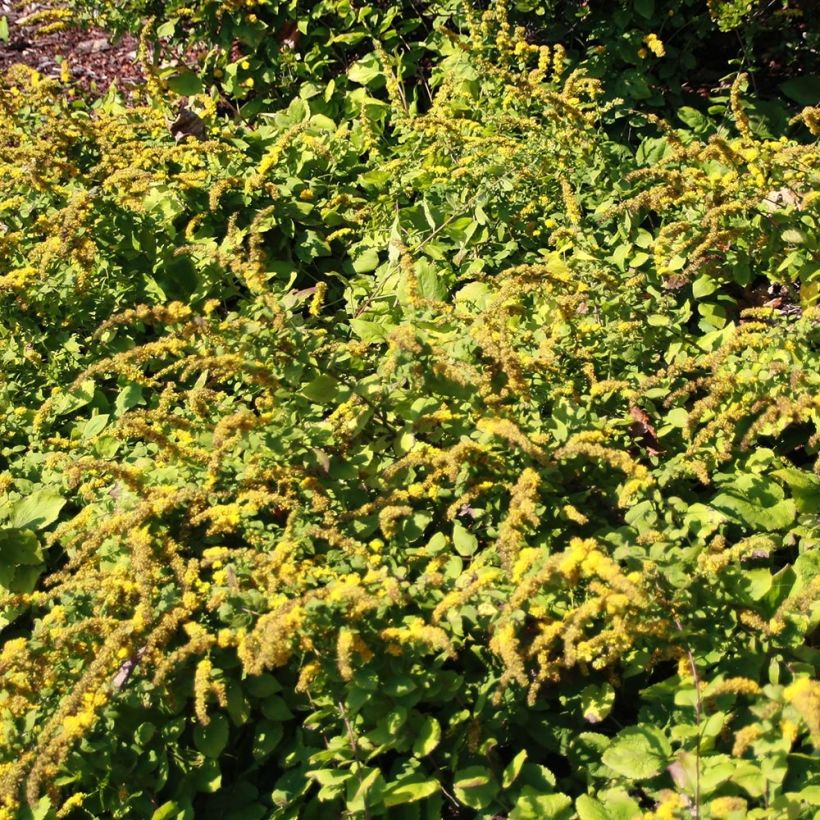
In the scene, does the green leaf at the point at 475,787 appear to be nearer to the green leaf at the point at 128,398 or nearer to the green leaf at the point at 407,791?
the green leaf at the point at 407,791

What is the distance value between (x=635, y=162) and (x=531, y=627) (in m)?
2.19

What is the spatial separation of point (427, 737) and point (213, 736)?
22.7 inches

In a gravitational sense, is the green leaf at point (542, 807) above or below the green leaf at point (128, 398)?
below

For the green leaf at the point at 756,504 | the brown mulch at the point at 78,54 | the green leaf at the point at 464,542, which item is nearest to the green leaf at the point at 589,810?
the green leaf at the point at 464,542

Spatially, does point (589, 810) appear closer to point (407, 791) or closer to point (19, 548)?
point (407, 791)

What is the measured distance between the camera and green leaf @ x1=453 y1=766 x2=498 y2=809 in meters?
2.44

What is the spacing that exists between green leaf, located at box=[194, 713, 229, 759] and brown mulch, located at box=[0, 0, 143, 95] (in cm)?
478

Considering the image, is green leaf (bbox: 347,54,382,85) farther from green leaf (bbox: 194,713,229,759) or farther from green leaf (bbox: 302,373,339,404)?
green leaf (bbox: 194,713,229,759)

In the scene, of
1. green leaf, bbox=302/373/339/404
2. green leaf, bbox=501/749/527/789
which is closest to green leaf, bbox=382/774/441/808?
green leaf, bbox=501/749/527/789

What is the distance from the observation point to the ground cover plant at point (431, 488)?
8.10 ft

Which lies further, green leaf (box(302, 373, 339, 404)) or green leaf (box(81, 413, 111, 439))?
green leaf (box(81, 413, 111, 439))

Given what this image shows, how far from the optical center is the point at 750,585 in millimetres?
2605

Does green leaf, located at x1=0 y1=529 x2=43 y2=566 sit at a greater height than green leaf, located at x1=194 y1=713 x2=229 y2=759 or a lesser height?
greater

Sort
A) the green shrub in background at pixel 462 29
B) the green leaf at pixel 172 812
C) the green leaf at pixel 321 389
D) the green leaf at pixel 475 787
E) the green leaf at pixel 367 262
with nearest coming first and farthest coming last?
the green leaf at pixel 475 787 → the green leaf at pixel 172 812 → the green leaf at pixel 321 389 → the green leaf at pixel 367 262 → the green shrub in background at pixel 462 29
